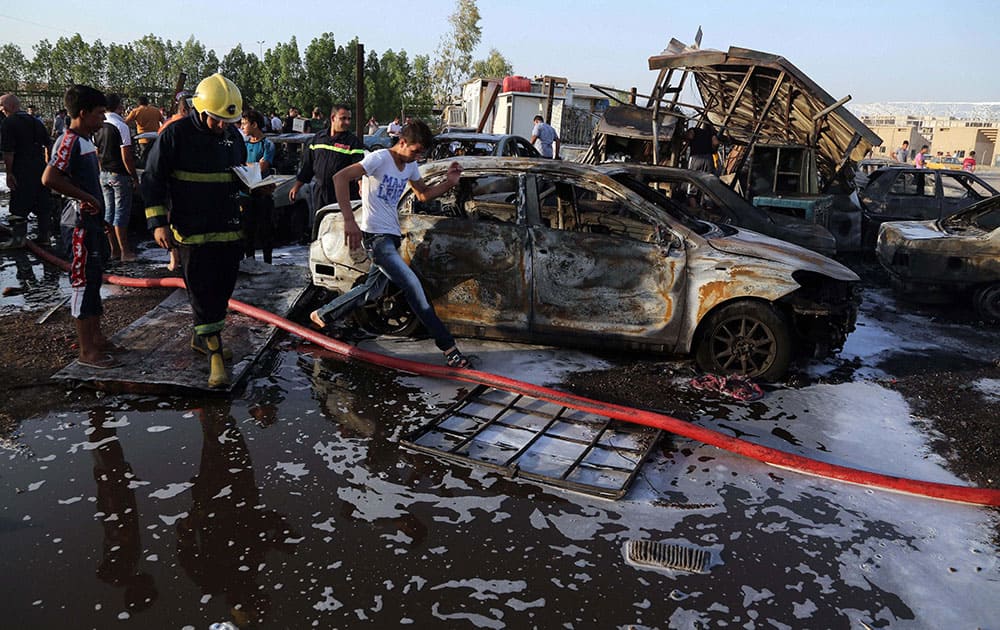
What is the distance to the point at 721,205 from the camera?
7594mm

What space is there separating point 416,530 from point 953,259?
23.6 ft

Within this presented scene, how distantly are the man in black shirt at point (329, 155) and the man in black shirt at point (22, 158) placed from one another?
4.43 meters

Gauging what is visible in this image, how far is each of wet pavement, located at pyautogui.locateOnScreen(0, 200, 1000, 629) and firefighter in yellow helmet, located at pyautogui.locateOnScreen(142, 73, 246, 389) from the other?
645 millimetres

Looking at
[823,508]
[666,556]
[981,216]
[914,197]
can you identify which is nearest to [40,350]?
[666,556]

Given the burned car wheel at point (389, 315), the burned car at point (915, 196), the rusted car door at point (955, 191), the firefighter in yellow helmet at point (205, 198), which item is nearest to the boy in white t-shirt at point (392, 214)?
the burned car wheel at point (389, 315)

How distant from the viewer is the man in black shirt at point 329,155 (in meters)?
6.91

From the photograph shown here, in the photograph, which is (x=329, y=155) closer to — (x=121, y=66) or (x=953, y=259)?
(x=953, y=259)

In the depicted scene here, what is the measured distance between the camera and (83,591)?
102 inches

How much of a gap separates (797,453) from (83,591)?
12.2 feet

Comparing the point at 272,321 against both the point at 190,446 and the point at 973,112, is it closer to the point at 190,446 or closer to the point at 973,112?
the point at 190,446

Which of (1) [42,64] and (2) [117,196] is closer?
(2) [117,196]

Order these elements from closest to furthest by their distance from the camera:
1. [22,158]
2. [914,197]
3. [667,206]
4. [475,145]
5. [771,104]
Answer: [667,206] → [22,158] → [475,145] → [771,104] → [914,197]

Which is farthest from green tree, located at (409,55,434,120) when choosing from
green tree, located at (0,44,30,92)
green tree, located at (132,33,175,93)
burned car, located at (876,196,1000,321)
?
burned car, located at (876,196,1000,321)

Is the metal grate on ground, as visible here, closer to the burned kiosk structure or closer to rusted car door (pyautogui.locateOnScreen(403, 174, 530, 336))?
rusted car door (pyautogui.locateOnScreen(403, 174, 530, 336))
